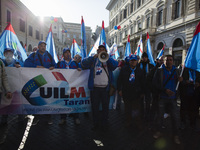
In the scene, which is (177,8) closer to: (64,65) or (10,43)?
(64,65)

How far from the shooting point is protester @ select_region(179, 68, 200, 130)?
11.7 feet

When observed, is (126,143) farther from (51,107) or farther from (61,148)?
(51,107)

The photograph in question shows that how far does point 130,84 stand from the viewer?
11.7 feet

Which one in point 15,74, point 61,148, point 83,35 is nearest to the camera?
point 61,148

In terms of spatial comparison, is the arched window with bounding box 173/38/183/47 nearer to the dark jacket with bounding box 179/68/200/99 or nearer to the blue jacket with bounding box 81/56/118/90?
the dark jacket with bounding box 179/68/200/99

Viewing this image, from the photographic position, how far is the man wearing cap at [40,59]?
12.5 feet

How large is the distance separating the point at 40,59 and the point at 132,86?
8.06 feet

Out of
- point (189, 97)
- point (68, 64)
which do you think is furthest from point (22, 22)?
point (189, 97)

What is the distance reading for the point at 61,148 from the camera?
276 cm

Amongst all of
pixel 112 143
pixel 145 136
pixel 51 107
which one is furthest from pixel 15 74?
pixel 145 136

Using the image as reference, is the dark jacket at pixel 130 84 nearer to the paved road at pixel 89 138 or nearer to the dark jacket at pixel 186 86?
the paved road at pixel 89 138

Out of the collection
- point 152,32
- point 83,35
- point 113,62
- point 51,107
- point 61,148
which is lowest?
point 61,148

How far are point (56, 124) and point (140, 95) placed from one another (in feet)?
7.51

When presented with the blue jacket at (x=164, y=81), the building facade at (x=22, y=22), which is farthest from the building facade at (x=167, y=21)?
the building facade at (x=22, y=22)
